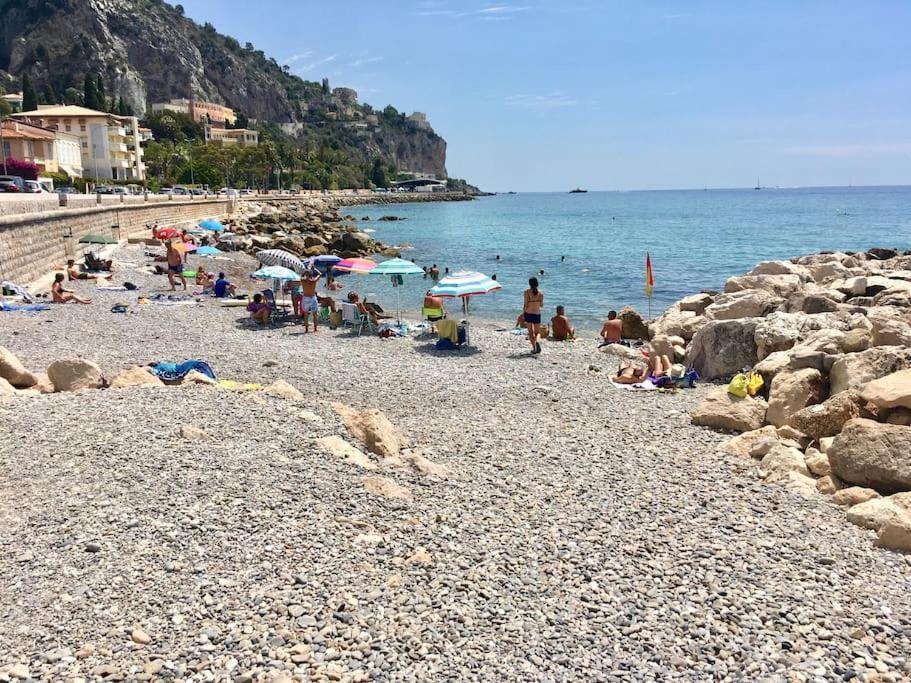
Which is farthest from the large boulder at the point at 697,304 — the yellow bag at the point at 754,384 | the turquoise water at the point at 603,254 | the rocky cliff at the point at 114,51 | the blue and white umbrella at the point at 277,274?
the rocky cliff at the point at 114,51

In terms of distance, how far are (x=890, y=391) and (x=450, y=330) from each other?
8.81 meters

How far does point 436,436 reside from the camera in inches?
364

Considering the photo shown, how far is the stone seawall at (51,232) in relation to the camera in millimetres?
19484

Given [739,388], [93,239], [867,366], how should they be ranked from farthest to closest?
[93,239], [739,388], [867,366]

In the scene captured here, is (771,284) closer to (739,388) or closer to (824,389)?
(824,389)

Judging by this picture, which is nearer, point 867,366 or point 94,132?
point 867,366

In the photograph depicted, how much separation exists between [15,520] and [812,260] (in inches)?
1038

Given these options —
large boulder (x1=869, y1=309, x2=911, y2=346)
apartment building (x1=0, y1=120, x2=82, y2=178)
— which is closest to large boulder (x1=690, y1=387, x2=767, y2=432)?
large boulder (x1=869, y1=309, x2=911, y2=346)

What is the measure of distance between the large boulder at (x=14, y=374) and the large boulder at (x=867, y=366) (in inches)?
444

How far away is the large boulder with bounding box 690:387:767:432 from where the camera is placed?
962cm

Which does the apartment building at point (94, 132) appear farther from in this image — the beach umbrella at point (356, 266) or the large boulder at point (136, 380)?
the large boulder at point (136, 380)

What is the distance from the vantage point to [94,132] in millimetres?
71000

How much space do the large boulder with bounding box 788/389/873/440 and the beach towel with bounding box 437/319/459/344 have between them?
7816 millimetres

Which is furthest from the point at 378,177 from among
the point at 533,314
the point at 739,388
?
the point at 739,388
